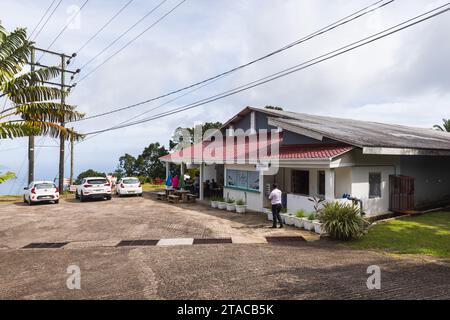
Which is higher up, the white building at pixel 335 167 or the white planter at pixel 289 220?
the white building at pixel 335 167

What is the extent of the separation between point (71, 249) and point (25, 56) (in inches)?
341

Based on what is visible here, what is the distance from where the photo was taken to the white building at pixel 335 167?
12922 millimetres

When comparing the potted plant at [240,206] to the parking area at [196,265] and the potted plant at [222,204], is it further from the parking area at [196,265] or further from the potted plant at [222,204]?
the parking area at [196,265]

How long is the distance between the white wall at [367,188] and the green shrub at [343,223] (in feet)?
9.50

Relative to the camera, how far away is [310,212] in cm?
1294

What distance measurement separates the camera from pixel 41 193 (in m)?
19.3

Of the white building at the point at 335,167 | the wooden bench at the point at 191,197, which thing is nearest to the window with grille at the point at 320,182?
the white building at the point at 335,167

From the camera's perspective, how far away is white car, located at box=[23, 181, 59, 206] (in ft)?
63.0

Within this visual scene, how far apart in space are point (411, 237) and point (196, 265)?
7682mm

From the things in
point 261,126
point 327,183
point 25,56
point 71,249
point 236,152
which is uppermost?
point 25,56

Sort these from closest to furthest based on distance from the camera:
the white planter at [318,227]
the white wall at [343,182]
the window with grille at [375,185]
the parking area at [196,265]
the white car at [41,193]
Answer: the parking area at [196,265] < the white planter at [318,227] < the white wall at [343,182] < the window with grille at [375,185] < the white car at [41,193]
